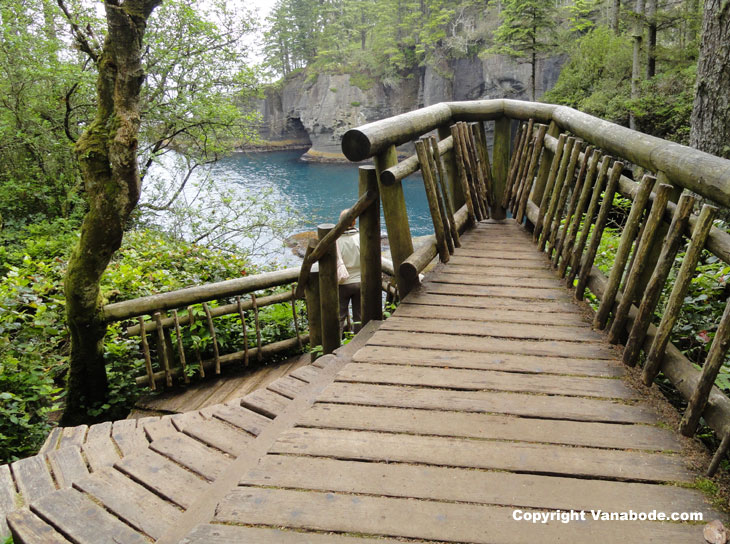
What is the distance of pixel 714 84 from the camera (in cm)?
410

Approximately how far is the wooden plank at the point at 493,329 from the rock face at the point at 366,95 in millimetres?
32249

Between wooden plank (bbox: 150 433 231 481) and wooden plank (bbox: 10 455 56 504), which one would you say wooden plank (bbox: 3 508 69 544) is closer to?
wooden plank (bbox: 150 433 231 481)

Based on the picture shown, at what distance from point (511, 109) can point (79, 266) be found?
173 inches

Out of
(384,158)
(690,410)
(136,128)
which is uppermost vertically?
(136,128)

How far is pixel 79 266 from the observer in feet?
14.1

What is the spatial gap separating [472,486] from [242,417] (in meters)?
1.21

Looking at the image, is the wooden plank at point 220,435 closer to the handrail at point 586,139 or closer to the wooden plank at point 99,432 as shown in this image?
the wooden plank at point 99,432

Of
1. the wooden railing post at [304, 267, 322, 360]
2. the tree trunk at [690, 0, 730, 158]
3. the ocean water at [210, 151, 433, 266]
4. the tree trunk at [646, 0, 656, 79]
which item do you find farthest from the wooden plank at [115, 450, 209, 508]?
the tree trunk at [646, 0, 656, 79]

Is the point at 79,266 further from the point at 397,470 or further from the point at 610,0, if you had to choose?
the point at 610,0

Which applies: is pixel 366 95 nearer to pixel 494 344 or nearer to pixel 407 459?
pixel 494 344

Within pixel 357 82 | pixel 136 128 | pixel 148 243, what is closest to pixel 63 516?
pixel 136 128

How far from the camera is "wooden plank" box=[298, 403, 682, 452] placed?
1889 millimetres

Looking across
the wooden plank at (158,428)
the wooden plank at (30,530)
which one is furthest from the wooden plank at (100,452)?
the wooden plank at (30,530)

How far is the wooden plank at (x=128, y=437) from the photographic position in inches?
107
